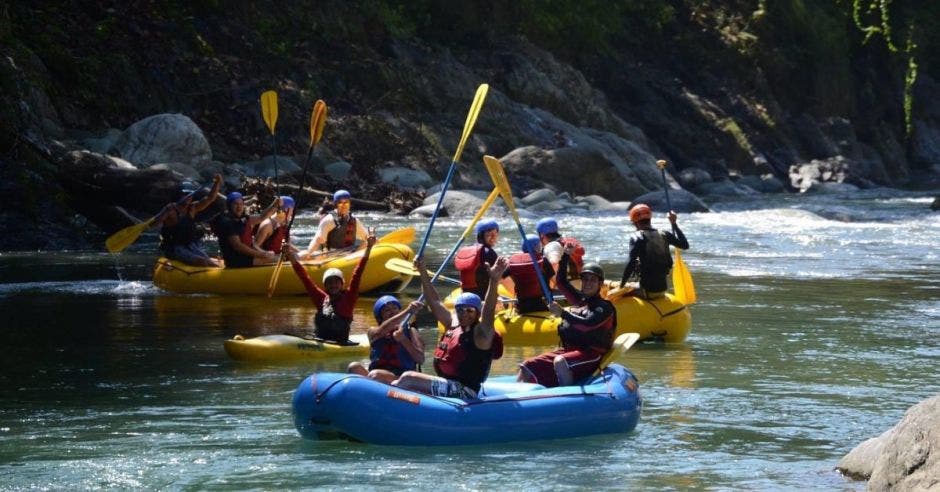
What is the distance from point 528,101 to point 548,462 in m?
27.2

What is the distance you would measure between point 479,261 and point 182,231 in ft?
16.8

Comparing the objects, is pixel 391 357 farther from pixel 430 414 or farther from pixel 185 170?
pixel 185 170

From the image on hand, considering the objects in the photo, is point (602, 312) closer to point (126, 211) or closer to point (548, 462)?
point (548, 462)

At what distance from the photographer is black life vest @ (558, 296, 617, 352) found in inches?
340

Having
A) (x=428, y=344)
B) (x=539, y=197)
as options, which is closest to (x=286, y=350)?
(x=428, y=344)

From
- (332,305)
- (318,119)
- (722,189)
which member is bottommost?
(332,305)

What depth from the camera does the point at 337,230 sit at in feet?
48.6

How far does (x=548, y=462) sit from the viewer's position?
7.67 metres

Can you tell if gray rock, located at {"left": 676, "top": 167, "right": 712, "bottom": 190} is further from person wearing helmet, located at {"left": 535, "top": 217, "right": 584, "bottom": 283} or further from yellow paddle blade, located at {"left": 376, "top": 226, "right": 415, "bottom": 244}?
person wearing helmet, located at {"left": 535, "top": 217, "right": 584, "bottom": 283}

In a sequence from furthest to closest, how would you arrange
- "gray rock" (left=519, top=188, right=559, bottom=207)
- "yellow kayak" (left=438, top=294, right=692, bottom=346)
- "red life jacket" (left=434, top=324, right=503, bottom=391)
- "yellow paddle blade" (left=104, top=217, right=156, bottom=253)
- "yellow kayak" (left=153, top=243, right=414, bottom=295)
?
"gray rock" (left=519, top=188, right=559, bottom=207)
"yellow paddle blade" (left=104, top=217, right=156, bottom=253)
"yellow kayak" (left=153, top=243, right=414, bottom=295)
"yellow kayak" (left=438, top=294, right=692, bottom=346)
"red life jacket" (left=434, top=324, right=503, bottom=391)

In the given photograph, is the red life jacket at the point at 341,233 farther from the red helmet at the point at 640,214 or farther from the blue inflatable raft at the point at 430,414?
the blue inflatable raft at the point at 430,414

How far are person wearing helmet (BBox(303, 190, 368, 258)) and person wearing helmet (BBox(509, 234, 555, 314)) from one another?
3463mm

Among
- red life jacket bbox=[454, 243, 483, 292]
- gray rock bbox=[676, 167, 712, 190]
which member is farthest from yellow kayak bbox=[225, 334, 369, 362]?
gray rock bbox=[676, 167, 712, 190]

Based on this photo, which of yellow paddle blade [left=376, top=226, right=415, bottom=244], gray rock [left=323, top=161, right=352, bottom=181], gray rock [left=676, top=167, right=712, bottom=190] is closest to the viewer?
yellow paddle blade [left=376, top=226, right=415, bottom=244]
